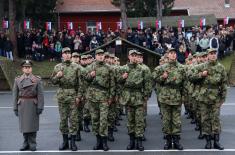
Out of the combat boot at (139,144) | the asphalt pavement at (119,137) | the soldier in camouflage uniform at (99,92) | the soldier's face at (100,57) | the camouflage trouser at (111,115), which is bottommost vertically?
the asphalt pavement at (119,137)

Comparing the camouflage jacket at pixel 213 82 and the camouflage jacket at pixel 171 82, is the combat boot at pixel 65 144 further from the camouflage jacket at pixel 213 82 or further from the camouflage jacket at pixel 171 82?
the camouflage jacket at pixel 213 82

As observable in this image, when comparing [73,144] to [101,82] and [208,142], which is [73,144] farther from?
[208,142]

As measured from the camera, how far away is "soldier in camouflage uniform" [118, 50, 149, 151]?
14.2 m

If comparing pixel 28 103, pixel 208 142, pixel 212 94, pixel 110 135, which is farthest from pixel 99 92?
pixel 208 142

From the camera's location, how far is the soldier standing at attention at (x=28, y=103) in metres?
14.3

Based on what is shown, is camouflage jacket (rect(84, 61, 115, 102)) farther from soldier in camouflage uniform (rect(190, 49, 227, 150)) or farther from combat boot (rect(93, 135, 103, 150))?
soldier in camouflage uniform (rect(190, 49, 227, 150))

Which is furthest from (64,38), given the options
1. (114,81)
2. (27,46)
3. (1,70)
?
(114,81)

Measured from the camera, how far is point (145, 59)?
27.5 metres

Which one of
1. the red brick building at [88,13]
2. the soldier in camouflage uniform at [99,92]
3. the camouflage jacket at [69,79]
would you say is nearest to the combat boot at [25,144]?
the camouflage jacket at [69,79]

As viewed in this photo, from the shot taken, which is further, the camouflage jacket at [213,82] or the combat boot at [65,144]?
the combat boot at [65,144]

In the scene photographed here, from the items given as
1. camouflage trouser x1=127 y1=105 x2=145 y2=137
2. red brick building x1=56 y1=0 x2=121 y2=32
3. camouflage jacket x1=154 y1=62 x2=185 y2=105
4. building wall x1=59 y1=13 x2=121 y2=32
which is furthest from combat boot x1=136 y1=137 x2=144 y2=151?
building wall x1=59 y1=13 x2=121 y2=32

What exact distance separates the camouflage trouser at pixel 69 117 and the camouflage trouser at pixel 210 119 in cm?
282

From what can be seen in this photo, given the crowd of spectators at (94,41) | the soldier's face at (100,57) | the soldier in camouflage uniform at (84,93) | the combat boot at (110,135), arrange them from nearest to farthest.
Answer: the soldier's face at (100,57) < the soldier in camouflage uniform at (84,93) < the combat boot at (110,135) < the crowd of spectators at (94,41)

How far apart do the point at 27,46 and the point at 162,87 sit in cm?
2168
